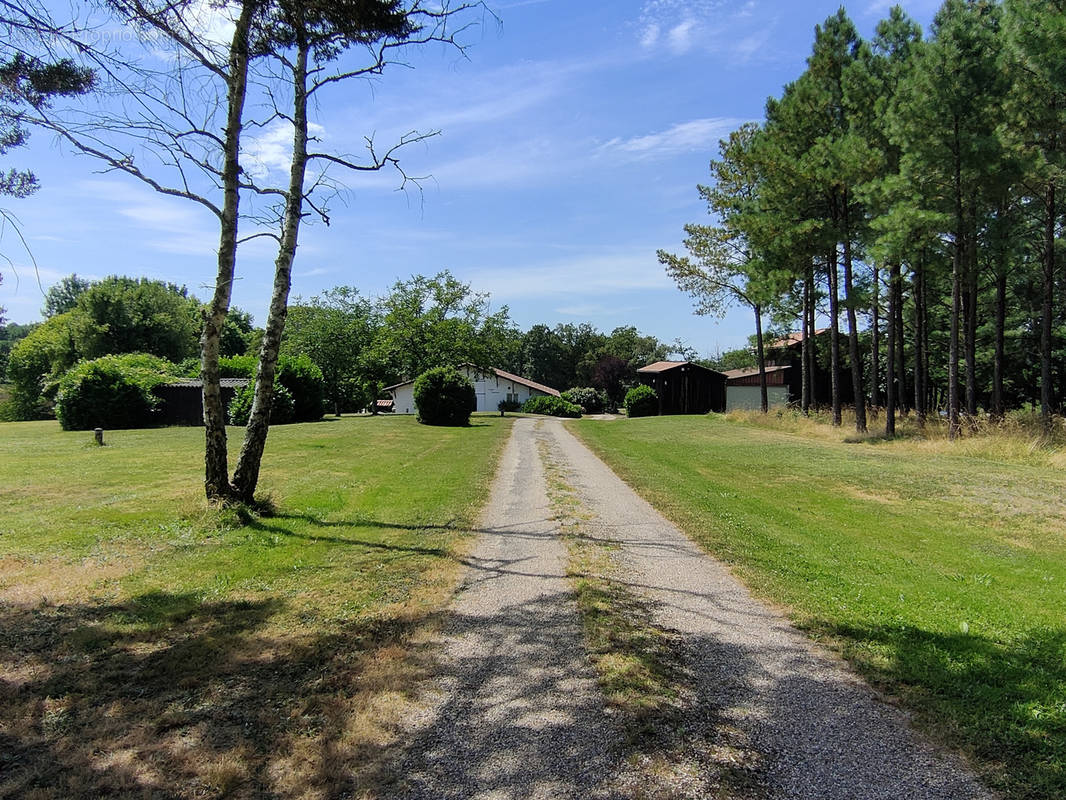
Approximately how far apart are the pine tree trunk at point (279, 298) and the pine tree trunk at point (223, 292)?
12.8 inches

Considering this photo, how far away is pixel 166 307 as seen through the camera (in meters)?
50.2

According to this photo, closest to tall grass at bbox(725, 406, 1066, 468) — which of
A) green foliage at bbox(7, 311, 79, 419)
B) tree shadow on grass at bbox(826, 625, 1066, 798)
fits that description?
tree shadow on grass at bbox(826, 625, 1066, 798)

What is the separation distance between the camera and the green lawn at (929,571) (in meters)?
3.27

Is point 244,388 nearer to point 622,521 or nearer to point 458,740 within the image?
point 622,521

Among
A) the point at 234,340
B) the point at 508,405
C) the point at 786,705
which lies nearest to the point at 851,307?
the point at 786,705

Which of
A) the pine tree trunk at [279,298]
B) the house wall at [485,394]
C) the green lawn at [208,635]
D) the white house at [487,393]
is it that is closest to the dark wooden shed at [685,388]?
the white house at [487,393]

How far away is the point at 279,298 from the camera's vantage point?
28.0 feet

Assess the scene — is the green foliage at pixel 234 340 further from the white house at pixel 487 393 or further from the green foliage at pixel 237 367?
the green foliage at pixel 237 367

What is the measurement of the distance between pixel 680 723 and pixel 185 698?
2.84 m

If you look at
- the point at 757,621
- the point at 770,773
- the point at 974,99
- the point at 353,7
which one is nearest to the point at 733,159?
the point at 974,99

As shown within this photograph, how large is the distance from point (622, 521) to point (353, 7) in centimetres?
697

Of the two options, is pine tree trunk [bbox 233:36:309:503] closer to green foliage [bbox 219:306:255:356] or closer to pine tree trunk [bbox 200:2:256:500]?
pine tree trunk [bbox 200:2:256:500]

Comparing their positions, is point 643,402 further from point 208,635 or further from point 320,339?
point 208,635

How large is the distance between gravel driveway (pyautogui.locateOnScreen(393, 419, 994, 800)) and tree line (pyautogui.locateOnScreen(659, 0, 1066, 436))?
16.0 meters
